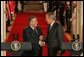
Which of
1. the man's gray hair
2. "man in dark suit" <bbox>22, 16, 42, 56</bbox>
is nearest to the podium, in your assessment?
"man in dark suit" <bbox>22, 16, 42, 56</bbox>

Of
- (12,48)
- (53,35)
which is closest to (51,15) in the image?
(53,35)

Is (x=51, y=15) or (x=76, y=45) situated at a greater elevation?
(x=51, y=15)

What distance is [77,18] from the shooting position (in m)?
16.0

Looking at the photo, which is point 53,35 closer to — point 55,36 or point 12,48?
point 55,36

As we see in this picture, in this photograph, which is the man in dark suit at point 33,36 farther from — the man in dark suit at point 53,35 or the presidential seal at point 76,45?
the presidential seal at point 76,45

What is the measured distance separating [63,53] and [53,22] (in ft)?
0.46

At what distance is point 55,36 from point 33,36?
9 centimetres

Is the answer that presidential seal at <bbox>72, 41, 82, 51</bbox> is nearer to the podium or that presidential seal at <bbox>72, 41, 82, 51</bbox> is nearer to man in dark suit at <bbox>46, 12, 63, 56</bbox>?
man in dark suit at <bbox>46, 12, 63, 56</bbox>

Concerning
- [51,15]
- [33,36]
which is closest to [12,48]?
[33,36]

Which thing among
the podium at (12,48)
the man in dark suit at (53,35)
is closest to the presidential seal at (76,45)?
the man in dark suit at (53,35)

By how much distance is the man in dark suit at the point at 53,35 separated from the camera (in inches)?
630

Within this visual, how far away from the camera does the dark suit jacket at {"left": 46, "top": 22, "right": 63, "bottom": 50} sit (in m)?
16.0

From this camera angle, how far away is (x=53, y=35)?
1600 centimetres

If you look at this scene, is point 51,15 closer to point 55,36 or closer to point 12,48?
point 55,36
